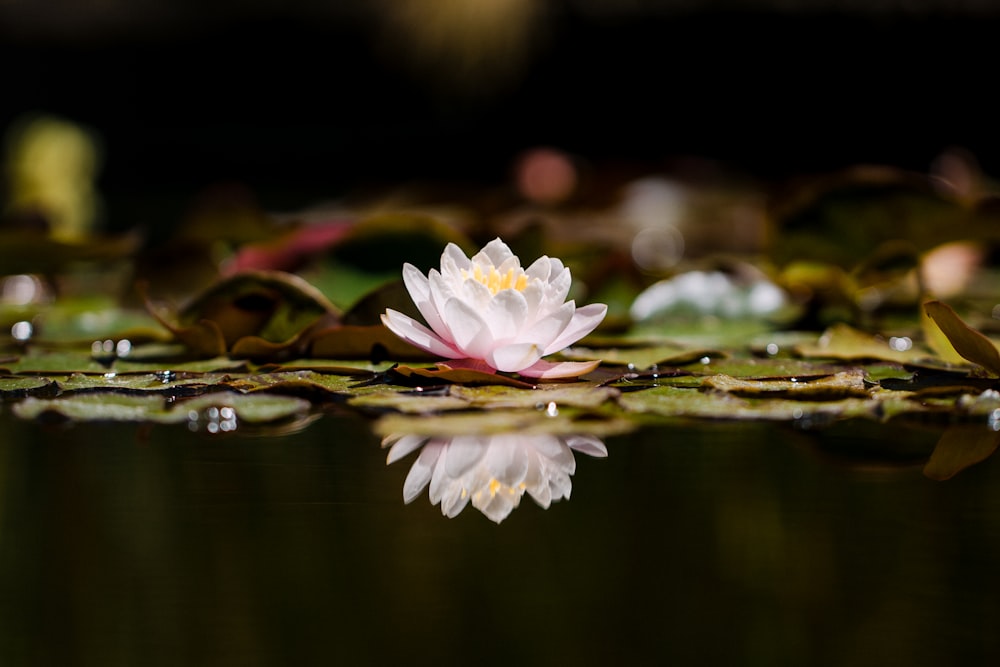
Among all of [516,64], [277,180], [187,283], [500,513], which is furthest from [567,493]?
[277,180]

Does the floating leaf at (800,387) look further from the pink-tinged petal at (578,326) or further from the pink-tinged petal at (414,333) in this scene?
the pink-tinged petal at (414,333)

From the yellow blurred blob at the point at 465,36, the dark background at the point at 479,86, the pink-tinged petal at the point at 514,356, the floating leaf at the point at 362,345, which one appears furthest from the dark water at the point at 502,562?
the yellow blurred blob at the point at 465,36

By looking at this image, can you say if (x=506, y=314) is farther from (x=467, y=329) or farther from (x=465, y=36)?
(x=465, y=36)

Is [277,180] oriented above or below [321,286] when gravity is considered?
above

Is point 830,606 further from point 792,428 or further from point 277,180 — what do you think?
point 277,180

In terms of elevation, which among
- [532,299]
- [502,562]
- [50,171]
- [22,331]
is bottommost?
[502,562]

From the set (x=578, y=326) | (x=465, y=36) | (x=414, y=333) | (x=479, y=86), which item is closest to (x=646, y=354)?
(x=578, y=326)
